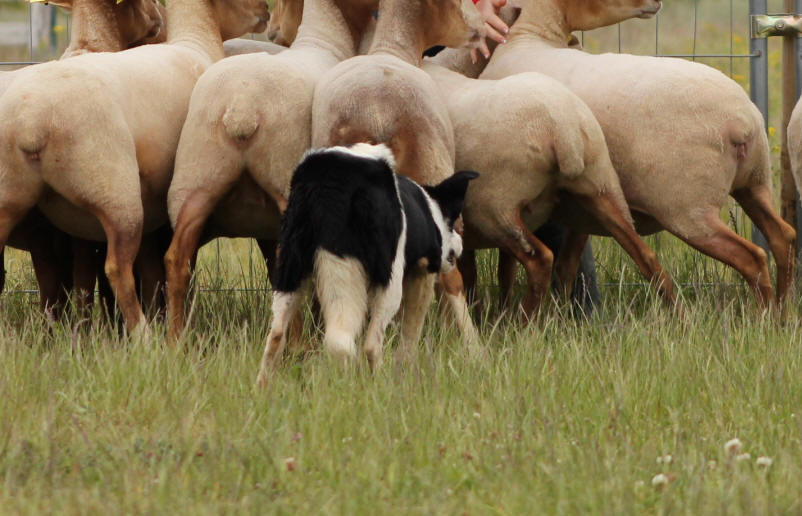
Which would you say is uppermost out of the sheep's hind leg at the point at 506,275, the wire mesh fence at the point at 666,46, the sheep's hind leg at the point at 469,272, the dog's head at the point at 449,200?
the dog's head at the point at 449,200

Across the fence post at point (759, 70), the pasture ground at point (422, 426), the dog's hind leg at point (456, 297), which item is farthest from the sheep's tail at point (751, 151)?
the dog's hind leg at point (456, 297)

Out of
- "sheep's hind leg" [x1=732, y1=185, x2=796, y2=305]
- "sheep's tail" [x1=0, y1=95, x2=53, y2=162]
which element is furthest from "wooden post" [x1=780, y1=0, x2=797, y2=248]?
"sheep's tail" [x1=0, y1=95, x2=53, y2=162]

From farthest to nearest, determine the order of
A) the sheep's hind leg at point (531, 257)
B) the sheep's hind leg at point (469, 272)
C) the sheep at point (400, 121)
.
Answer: the sheep's hind leg at point (469, 272) → the sheep's hind leg at point (531, 257) → the sheep at point (400, 121)

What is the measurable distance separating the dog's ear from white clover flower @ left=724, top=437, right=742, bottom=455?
1.61 meters

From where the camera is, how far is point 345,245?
437 cm

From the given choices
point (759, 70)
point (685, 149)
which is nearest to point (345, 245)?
point (685, 149)

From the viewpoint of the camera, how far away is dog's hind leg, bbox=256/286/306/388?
14.8 ft

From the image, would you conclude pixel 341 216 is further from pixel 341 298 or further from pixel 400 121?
pixel 400 121

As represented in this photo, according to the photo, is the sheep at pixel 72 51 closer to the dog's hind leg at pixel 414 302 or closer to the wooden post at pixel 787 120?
the dog's hind leg at pixel 414 302

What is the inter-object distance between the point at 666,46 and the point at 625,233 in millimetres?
11112

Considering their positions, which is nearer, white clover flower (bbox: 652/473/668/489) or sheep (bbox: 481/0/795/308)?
white clover flower (bbox: 652/473/668/489)

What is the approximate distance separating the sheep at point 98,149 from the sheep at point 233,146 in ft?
0.55

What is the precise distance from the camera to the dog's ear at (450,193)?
5027 millimetres

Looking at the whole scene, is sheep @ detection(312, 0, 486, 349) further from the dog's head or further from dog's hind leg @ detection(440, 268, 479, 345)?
the dog's head
